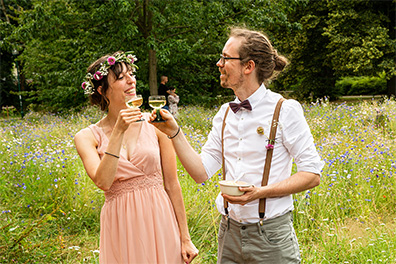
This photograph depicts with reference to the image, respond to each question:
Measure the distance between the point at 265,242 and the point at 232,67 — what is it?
985mm

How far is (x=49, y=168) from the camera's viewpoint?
5570 mm

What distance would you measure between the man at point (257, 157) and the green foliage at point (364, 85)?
28.7 meters

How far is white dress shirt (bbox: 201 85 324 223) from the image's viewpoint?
2031mm

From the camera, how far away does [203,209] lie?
4.61 meters

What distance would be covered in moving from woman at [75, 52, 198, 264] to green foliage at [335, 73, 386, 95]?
93.8 ft

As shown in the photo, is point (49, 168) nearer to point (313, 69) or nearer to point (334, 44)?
point (334, 44)

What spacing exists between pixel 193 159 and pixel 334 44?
19.9 m

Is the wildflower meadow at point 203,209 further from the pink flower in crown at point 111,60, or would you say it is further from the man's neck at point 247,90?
the pink flower in crown at point 111,60

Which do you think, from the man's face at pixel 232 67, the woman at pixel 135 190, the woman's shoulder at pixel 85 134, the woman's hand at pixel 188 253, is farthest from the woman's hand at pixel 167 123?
the woman's hand at pixel 188 253

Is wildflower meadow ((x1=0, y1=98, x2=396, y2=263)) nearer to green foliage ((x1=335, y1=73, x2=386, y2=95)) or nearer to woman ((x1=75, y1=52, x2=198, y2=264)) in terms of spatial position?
woman ((x1=75, y1=52, x2=198, y2=264))

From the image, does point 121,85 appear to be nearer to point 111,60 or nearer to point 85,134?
point 111,60

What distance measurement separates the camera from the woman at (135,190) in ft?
7.97

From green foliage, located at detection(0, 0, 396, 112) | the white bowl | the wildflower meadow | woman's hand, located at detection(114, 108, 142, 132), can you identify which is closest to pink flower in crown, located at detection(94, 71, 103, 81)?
woman's hand, located at detection(114, 108, 142, 132)

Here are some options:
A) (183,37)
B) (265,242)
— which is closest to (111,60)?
(265,242)
